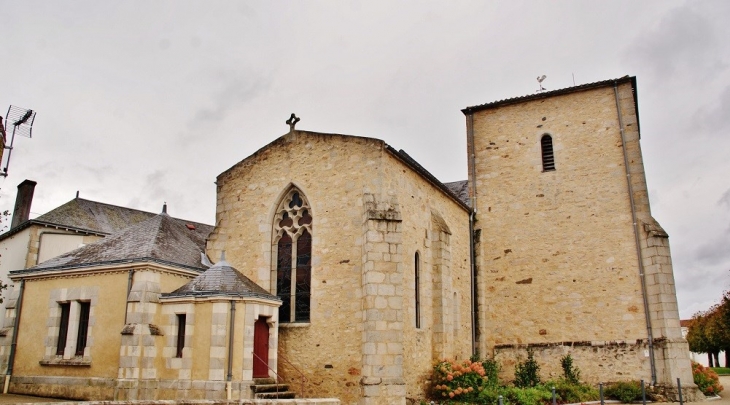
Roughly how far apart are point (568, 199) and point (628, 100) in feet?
13.4

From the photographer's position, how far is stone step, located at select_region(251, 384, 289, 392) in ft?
40.6

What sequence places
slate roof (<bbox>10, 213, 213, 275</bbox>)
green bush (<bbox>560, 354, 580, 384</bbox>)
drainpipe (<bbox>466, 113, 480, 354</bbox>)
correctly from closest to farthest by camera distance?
1. slate roof (<bbox>10, 213, 213, 275</bbox>)
2. green bush (<bbox>560, 354, 580, 384</bbox>)
3. drainpipe (<bbox>466, 113, 480, 354</bbox>)

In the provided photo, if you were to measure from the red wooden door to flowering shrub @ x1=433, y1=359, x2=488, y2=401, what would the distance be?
15.6 feet

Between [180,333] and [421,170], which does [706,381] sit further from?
[180,333]

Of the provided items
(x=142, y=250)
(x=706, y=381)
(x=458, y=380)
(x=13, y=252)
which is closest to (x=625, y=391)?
(x=706, y=381)

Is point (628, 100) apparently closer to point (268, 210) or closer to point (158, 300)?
point (268, 210)

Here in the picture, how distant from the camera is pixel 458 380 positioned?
586 inches

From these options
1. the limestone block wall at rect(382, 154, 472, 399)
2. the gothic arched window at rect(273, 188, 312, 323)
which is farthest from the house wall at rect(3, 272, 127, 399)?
the limestone block wall at rect(382, 154, 472, 399)

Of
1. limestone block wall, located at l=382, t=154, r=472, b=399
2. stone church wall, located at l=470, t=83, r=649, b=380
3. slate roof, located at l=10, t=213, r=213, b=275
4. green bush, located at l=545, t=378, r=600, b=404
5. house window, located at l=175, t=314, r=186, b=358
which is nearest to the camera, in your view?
house window, located at l=175, t=314, r=186, b=358

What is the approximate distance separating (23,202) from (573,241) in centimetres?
2307

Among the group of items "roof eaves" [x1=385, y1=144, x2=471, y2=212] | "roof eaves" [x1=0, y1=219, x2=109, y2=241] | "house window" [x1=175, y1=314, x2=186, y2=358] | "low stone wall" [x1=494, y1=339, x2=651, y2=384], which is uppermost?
"roof eaves" [x1=385, y1=144, x2=471, y2=212]

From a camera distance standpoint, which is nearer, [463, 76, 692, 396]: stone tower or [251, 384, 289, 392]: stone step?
[251, 384, 289, 392]: stone step

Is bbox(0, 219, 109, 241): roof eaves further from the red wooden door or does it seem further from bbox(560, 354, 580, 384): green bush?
bbox(560, 354, 580, 384): green bush

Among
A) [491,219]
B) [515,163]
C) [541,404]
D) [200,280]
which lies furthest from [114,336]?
[515,163]
